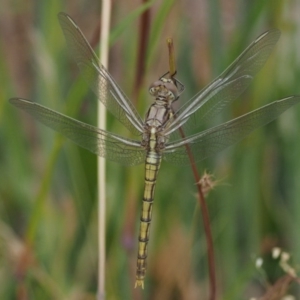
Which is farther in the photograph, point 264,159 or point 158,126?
point 264,159

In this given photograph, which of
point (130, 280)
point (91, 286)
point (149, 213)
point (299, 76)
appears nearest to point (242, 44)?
point (299, 76)

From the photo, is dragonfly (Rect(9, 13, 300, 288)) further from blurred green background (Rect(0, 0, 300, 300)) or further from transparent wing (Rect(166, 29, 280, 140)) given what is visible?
blurred green background (Rect(0, 0, 300, 300))

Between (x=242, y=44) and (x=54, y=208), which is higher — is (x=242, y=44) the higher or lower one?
the higher one

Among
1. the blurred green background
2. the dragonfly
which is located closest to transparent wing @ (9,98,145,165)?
the dragonfly

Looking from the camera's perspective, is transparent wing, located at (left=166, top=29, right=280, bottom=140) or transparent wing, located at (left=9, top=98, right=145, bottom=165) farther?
transparent wing, located at (left=9, top=98, right=145, bottom=165)

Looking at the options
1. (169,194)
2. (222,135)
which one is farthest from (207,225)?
(169,194)

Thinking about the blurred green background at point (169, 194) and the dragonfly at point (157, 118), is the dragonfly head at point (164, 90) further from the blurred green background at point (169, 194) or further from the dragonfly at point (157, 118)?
the blurred green background at point (169, 194)

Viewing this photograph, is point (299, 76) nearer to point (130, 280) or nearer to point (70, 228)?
point (130, 280)
